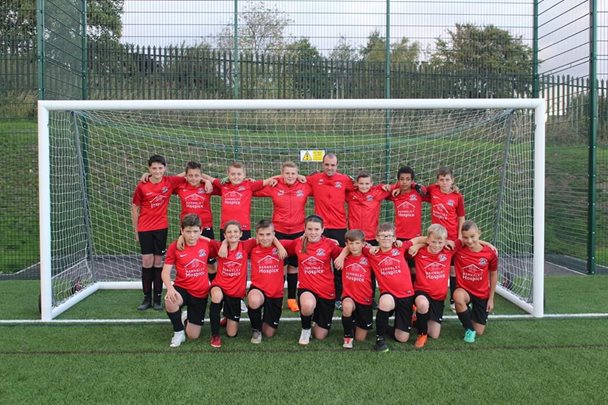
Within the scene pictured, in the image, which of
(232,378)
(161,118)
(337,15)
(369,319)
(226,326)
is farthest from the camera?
(337,15)

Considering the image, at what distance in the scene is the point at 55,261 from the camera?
17.7ft

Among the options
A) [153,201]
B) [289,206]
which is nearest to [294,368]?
[289,206]

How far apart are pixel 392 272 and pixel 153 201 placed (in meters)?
2.42

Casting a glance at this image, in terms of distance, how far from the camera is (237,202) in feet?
16.1

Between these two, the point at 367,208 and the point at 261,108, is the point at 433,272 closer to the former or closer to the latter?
the point at 367,208

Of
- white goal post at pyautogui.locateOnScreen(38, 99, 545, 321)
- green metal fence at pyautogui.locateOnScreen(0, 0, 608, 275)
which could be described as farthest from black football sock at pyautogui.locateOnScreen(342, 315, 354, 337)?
green metal fence at pyautogui.locateOnScreen(0, 0, 608, 275)

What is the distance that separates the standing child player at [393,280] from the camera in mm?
4098

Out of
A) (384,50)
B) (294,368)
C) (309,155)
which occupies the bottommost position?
(294,368)

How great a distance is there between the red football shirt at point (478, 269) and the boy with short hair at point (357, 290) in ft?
2.84

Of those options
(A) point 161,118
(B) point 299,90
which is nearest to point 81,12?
(A) point 161,118

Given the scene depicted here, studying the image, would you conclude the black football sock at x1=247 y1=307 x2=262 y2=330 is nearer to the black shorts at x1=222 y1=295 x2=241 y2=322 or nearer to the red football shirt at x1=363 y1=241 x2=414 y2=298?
the black shorts at x1=222 y1=295 x2=241 y2=322

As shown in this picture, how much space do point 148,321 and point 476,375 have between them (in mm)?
2768

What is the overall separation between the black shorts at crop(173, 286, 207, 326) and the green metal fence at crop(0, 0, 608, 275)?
349cm

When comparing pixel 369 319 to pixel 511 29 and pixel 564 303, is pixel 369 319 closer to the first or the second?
pixel 564 303
